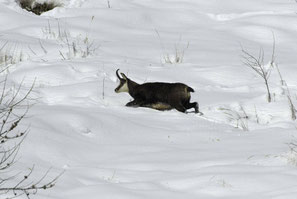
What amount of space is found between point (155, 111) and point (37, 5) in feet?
21.1

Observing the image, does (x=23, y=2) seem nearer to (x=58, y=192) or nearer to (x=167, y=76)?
(x=167, y=76)

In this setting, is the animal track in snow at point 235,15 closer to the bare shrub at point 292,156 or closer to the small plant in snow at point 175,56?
the small plant in snow at point 175,56

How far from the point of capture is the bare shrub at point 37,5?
1181 cm

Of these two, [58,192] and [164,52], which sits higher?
[58,192]

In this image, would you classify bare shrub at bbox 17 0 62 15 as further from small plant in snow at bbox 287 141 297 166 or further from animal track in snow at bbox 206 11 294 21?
small plant in snow at bbox 287 141 297 166

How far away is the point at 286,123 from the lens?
18.9 feet

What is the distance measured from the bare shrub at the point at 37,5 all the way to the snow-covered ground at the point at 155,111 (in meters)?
0.36

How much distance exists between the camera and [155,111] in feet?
20.0

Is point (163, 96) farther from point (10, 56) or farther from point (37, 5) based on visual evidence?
point (37, 5)

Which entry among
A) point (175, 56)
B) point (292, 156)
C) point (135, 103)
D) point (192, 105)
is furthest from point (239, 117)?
point (175, 56)

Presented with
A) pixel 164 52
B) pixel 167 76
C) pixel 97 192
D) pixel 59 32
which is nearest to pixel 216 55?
pixel 164 52

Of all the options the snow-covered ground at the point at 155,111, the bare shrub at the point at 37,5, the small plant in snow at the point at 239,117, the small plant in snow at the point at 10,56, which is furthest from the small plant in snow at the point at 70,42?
the small plant in snow at the point at 239,117

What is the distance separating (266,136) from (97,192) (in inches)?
73.8

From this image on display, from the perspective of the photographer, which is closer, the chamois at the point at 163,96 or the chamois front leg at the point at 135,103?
the chamois at the point at 163,96
